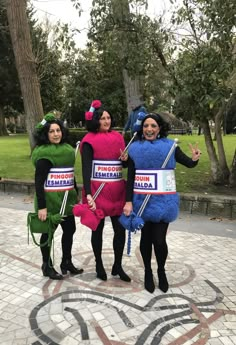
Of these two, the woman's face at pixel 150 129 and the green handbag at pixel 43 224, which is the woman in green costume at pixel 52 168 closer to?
the green handbag at pixel 43 224

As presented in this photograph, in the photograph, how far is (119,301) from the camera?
3.69 meters

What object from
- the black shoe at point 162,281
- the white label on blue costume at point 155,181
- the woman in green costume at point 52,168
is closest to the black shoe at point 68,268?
the woman in green costume at point 52,168

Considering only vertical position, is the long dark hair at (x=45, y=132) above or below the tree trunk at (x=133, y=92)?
below

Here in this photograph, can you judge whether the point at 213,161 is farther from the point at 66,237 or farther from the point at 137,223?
the point at 137,223

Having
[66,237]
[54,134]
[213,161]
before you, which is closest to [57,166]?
[54,134]

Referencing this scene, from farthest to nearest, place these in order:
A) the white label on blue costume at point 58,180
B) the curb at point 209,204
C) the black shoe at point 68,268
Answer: the curb at point 209,204, the black shoe at point 68,268, the white label on blue costume at point 58,180

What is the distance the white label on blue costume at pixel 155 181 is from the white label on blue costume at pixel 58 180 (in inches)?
30.7

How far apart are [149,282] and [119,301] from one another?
41 centimetres

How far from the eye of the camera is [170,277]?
429cm

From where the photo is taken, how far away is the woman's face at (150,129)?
3705 millimetres

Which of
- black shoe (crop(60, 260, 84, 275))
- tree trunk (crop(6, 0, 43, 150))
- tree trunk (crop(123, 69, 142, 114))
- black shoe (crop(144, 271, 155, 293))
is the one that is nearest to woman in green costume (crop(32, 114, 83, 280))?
black shoe (crop(60, 260, 84, 275))

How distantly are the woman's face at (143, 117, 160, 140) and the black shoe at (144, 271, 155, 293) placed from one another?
139 centimetres

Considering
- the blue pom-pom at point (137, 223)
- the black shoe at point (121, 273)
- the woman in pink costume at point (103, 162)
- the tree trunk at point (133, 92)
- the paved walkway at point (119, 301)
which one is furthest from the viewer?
the tree trunk at point (133, 92)

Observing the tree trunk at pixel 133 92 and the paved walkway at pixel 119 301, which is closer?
the paved walkway at pixel 119 301
